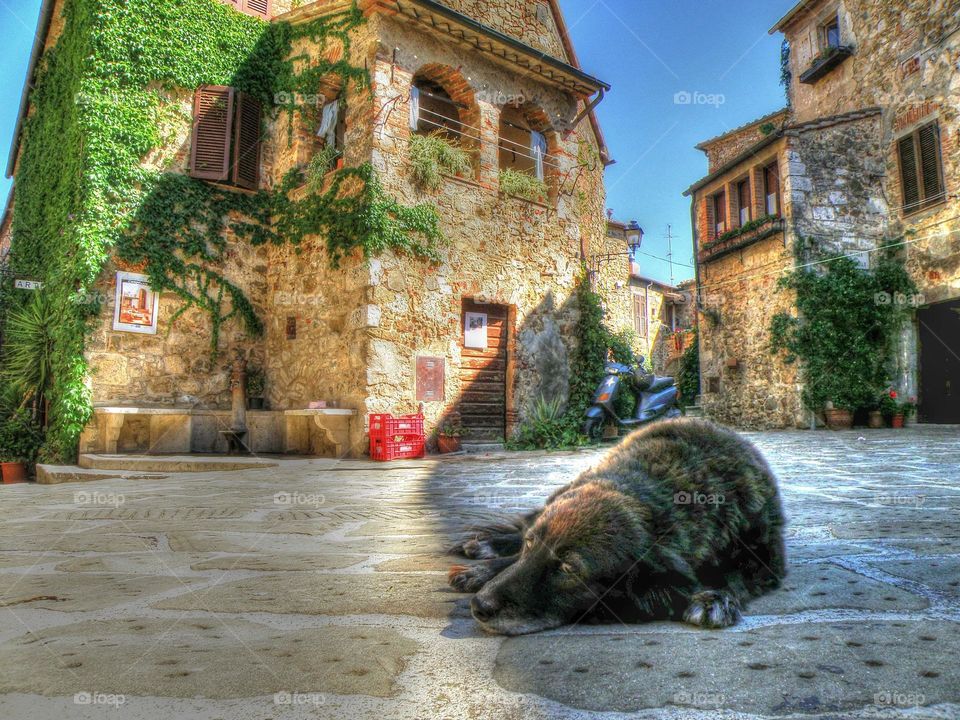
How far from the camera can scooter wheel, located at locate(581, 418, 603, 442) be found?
1007 cm

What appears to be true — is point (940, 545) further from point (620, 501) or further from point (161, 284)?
point (161, 284)

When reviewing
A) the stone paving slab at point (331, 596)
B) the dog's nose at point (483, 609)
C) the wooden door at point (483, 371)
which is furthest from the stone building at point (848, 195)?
the dog's nose at point (483, 609)

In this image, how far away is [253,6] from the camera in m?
10.5

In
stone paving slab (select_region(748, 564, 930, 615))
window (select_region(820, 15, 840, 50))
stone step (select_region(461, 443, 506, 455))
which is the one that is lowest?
stone step (select_region(461, 443, 506, 455))

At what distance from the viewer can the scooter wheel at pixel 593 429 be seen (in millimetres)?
10070

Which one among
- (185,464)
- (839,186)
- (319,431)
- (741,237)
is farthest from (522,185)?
(839,186)

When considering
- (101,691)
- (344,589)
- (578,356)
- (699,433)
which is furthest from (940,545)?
(578,356)

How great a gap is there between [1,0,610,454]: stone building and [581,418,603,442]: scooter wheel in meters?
0.71

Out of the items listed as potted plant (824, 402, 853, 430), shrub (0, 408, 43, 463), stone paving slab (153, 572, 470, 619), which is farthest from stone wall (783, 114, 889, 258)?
shrub (0, 408, 43, 463)

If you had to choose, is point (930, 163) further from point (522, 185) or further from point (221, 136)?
point (221, 136)

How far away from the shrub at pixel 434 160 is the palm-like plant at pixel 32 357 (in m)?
5.90

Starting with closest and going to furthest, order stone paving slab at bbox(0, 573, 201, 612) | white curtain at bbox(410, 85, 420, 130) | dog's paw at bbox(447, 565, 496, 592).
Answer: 1. stone paving slab at bbox(0, 573, 201, 612)
2. dog's paw at bbox(447, 565, 496, 592)
3. white curtain at bbox(410, 85, 420, 130)

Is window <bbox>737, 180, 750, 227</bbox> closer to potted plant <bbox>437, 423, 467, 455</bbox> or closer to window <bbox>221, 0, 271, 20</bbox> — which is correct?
potted plant <bbox>437, 423, 467, 455</bbox>

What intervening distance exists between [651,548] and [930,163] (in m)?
13.7
